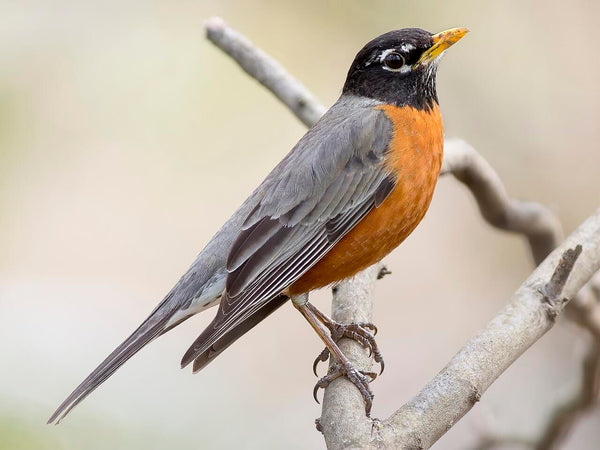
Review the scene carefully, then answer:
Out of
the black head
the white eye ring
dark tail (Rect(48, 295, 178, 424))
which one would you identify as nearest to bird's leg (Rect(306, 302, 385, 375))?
dark tail (Rect(48, 295, 178, 424))

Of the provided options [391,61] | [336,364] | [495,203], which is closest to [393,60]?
[391,61]

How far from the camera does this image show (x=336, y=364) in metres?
3.41

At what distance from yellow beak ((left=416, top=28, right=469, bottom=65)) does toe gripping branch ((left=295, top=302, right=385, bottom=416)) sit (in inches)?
47.7

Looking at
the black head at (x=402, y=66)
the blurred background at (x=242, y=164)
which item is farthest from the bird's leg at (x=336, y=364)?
the blurred background at (x=242, y=164)

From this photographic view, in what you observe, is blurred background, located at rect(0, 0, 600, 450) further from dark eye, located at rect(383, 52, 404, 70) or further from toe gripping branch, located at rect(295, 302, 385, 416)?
dark eye, located at rect(383, 52, 404, 70)

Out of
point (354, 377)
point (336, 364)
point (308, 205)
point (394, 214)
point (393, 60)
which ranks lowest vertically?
point (354, 377)

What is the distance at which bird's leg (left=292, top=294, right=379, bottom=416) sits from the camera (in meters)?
3.23

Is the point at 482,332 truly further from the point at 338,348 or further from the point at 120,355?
the point at 120,355

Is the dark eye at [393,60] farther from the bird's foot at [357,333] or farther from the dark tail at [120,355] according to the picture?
the dark tail at [120,355]

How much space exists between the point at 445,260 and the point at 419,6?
1.87m

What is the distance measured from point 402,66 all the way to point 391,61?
54mm

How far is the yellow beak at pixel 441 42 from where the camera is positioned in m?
3.76

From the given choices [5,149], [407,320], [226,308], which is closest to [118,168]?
[5,149]

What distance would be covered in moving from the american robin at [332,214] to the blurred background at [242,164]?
193 cm
